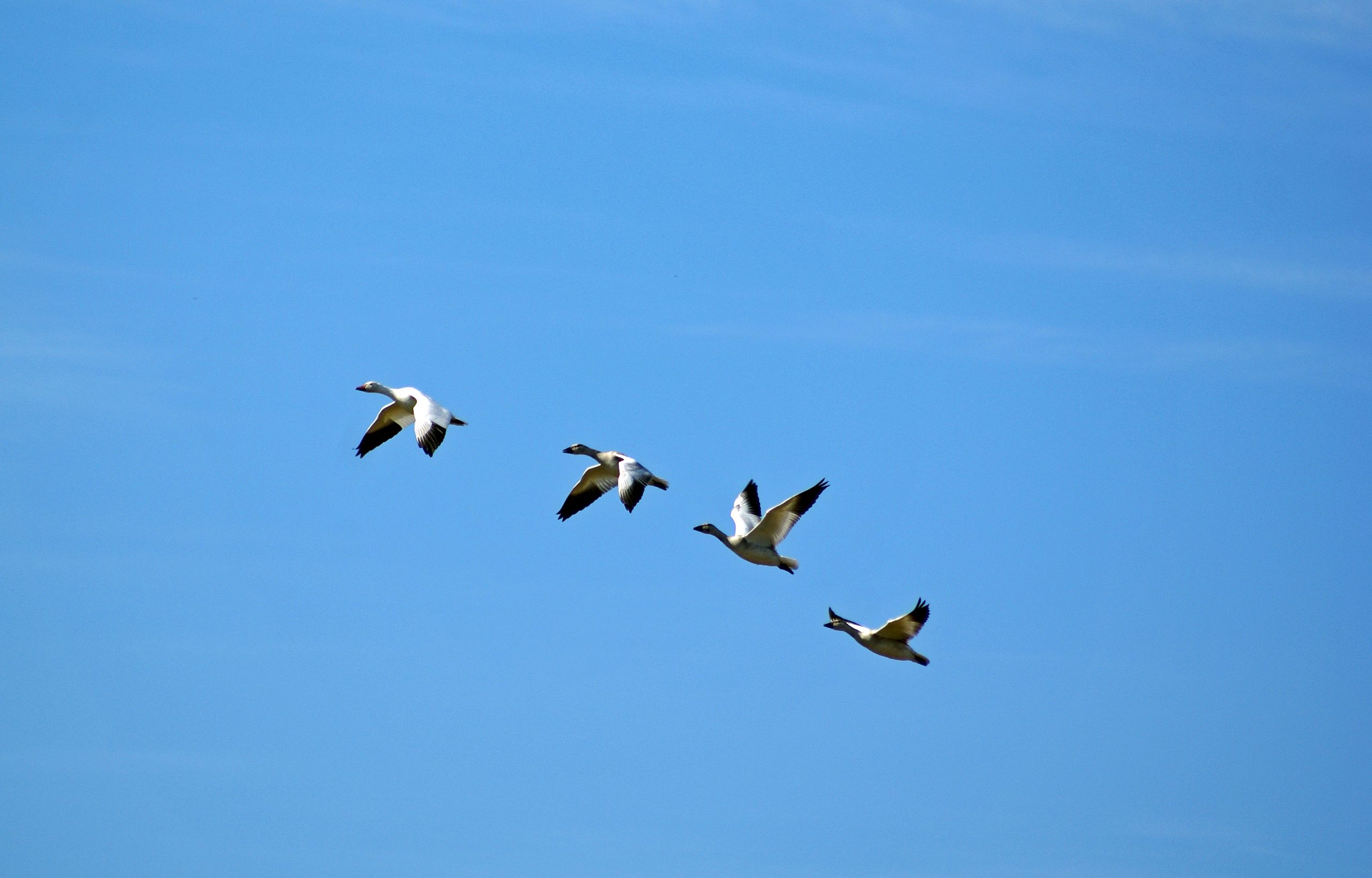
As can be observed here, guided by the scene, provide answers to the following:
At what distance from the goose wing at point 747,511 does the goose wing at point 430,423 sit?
5318 mm

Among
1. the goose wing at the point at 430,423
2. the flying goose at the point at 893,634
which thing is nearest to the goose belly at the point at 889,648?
the flying goose at the point at 893,634

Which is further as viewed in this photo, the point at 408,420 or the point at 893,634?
the point at 408,420

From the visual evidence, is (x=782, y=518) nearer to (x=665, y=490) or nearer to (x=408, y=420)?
(x=665, y=490)

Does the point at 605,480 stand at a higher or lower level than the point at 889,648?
higher

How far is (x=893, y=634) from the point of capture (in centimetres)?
2842

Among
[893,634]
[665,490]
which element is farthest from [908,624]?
[665,490]

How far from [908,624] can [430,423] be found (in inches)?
362

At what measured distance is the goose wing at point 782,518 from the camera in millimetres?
29766

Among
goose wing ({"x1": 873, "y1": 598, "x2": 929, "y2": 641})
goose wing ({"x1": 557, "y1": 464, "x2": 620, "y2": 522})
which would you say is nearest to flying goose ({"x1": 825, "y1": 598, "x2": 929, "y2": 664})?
goose wing ({"x1": 873, "y1": 598, "x2": 929, "y2": 641})

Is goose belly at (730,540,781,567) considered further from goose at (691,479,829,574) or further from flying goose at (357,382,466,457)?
flying goose at (357,382,466,457)

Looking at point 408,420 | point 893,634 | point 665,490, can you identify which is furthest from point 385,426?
point 893,634

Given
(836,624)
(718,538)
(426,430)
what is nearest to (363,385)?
(426,430)

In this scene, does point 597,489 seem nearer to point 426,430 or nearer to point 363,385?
point 426,430

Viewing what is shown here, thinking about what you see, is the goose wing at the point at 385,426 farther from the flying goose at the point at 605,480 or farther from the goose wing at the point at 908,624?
the goose wing at the point at 908,624
